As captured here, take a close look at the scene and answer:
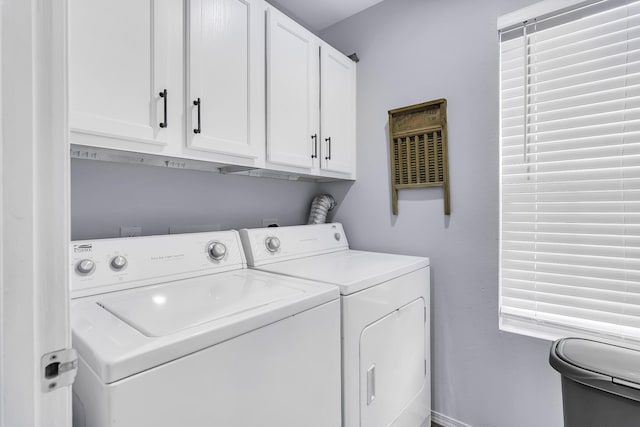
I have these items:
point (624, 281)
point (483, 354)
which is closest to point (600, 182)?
point (624, 281)

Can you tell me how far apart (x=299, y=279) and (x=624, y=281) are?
141 centimetres

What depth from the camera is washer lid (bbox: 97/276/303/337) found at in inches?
32.1

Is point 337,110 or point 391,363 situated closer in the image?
point 391,363

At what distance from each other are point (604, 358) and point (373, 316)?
0.82 m

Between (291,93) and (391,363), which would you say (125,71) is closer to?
(291,93)

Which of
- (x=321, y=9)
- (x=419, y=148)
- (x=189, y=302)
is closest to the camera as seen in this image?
(x=189, y=302)

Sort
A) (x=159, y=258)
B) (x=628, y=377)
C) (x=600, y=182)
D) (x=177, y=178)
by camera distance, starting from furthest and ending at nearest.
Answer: (x=177, y=178), (x=600, y=182), (x=159, y=258), (x=628, y=377)

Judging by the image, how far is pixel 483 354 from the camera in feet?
5.62

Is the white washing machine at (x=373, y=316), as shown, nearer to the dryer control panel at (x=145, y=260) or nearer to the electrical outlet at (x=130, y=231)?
the dryer control panel at (x=145, y=260)

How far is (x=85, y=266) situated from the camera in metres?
1.08

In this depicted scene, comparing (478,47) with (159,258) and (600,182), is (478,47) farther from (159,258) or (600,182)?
(159,258)

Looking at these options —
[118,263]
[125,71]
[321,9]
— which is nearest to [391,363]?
[118,263]

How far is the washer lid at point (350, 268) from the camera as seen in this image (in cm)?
Result: 127

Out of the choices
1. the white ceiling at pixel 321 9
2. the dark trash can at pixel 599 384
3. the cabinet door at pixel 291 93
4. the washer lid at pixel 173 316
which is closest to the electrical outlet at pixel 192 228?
the washer lid at pixel 173 316
